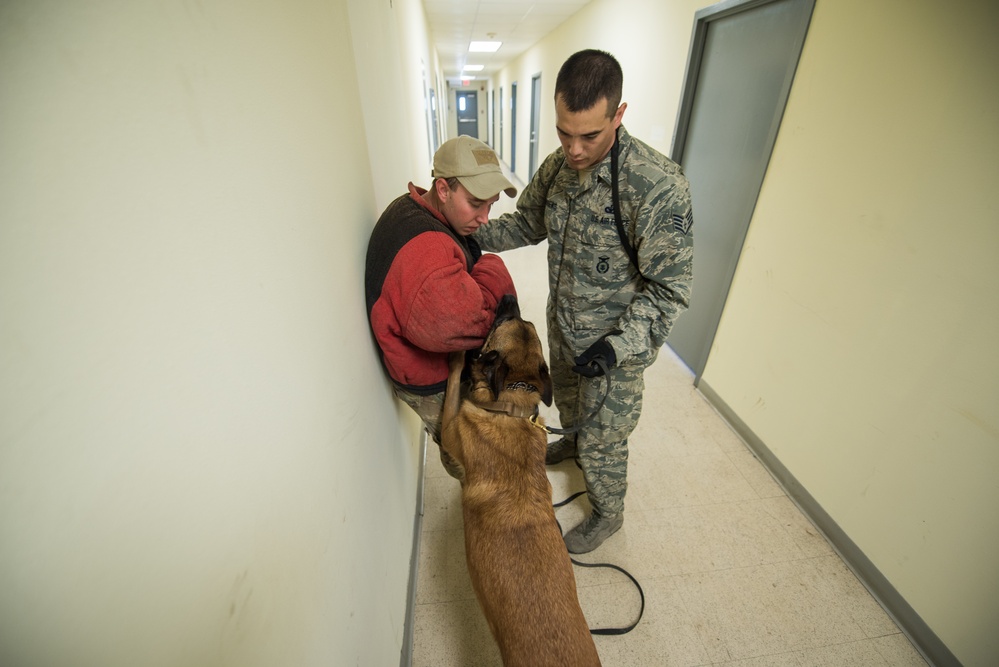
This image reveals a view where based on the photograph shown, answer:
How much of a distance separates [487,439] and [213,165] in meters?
1.01

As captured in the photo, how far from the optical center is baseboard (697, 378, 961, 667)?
147cm

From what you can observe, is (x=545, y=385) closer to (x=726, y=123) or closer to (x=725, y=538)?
(x=725, y=538)

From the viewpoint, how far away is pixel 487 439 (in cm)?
125

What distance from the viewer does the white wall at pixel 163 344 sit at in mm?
243

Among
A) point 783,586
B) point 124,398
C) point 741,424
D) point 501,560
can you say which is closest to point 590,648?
point 501,560

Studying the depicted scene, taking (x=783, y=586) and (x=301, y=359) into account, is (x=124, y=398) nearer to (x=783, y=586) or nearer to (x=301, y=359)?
(x=301, y=359)

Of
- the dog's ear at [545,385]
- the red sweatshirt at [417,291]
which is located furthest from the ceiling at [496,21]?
the dog's ear at [545,385]

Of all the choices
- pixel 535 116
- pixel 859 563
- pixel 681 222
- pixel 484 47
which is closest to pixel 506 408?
pixel 681 222

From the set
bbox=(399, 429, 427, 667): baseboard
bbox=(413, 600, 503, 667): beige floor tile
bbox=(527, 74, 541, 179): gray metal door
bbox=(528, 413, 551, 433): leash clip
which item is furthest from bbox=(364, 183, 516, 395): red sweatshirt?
bbox=(527, 74, 541, 179): gray metal door

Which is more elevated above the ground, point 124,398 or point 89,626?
point 124,398

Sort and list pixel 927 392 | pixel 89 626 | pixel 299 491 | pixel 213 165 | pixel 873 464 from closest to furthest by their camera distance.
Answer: pixel 89 626, pixel 213 165, pixel 299 491, pixel 927 392, pixel 873 464

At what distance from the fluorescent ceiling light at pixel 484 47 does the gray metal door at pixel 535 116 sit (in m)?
1.10

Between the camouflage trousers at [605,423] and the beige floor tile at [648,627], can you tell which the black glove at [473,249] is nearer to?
the camouflage trousers at [605,423]

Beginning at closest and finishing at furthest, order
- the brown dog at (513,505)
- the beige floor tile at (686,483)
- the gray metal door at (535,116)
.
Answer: the brown dog at (513,505) → the beige floor tile at (686,483) → the gray metal door at (535,116)
